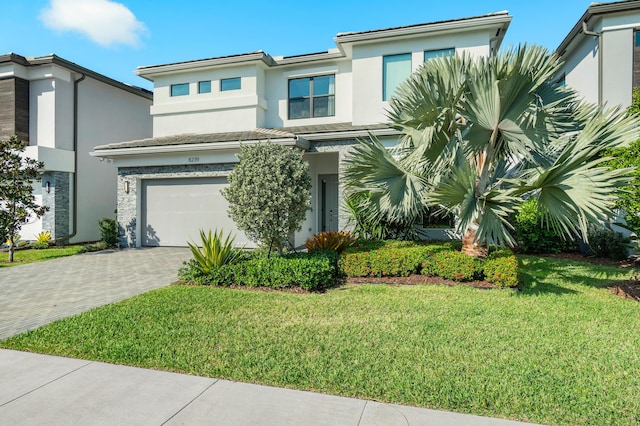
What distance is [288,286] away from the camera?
735 cm

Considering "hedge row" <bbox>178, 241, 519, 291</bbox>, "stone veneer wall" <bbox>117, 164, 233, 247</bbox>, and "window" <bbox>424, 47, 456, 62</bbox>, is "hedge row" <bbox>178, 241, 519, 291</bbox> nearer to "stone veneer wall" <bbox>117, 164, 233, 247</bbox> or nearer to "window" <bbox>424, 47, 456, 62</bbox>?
"stone veneer wall" <bbox>117, 164, 233, 247</bbox>

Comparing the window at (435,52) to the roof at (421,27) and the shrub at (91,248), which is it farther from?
the shrub at (91,248)

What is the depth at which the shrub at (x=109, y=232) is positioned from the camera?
45.1 ft

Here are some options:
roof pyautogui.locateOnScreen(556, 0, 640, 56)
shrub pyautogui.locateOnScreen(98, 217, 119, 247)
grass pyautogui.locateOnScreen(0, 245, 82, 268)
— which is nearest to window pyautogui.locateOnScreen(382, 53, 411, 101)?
roof pyautogui.locateOnScreen(556, 0, 640, 56)

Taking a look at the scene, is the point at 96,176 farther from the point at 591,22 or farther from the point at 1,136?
the point at 591,22

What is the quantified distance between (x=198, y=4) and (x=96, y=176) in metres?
9.79

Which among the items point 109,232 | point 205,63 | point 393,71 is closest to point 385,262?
point 393,71

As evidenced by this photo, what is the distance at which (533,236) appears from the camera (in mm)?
10734

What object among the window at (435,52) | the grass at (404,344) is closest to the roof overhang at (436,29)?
the window at (435,52)

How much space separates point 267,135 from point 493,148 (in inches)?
293

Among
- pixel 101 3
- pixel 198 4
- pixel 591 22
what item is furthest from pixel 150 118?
pixel 591 22

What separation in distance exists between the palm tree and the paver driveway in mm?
5451

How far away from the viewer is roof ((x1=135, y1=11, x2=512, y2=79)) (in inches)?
451

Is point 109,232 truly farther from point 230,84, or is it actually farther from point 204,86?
point 230,84
